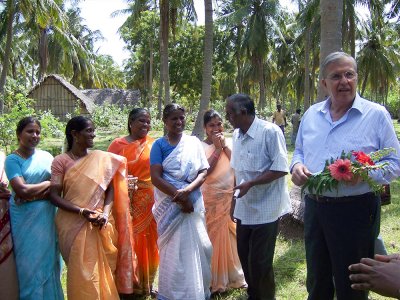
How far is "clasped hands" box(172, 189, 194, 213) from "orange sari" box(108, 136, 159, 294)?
2.63ft

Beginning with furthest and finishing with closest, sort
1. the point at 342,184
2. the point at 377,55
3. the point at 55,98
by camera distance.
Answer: the point at 55,98, the point at 377,55, the point at 342,184

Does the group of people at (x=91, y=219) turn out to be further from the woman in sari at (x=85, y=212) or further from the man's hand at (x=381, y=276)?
the man's hand at (x=381, y=276)

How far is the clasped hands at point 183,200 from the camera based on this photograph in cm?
354

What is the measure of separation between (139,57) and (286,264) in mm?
32205

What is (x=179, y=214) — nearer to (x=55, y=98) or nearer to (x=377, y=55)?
(x=55, y=98)

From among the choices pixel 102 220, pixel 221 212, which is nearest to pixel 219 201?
pixel 221 212

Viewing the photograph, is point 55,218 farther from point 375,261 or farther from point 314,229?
point 375,261

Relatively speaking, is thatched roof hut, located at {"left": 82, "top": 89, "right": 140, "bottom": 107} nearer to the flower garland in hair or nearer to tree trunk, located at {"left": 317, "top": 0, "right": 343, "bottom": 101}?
tree trunk, located at {"left": 317, "top": 0, "right": 343, "bottom": 101}

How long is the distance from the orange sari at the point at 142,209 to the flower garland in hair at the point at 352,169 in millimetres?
2210

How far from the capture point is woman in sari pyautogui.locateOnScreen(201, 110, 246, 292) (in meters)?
4.23

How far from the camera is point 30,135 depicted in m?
3.46

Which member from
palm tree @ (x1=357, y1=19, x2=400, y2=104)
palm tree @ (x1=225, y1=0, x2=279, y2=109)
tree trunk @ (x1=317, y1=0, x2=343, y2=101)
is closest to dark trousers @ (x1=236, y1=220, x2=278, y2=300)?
tree trunk @ (x1=317, y1=0, x2=343, y2=101)

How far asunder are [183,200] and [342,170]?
5.10 ft

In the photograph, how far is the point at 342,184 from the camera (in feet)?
8.34
